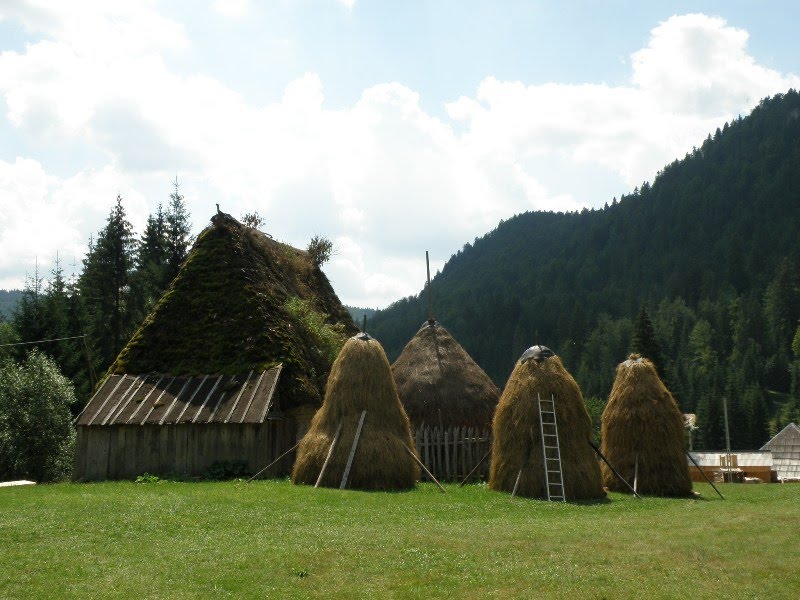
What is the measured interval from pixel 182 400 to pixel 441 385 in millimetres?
8243

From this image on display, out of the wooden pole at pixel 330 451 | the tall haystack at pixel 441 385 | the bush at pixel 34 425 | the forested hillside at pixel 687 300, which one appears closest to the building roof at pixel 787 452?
the forested hillside at pixel 687 300

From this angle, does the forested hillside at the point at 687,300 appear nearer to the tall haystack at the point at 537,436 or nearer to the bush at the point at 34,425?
the bush at the point at 34,425

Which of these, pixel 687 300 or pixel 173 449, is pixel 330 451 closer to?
pixel 173 449

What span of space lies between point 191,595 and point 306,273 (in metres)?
25.6

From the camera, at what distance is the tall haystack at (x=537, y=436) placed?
17.6 metres

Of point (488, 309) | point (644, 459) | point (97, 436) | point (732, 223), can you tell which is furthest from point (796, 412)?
point (97, 436)

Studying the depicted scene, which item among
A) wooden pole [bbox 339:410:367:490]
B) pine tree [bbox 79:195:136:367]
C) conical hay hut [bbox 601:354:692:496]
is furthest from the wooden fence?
pine tree [bbox 79:195:136:367]

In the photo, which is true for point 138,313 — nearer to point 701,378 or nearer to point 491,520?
point 491,520

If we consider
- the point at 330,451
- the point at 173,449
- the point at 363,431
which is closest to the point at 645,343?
the point at 173,449

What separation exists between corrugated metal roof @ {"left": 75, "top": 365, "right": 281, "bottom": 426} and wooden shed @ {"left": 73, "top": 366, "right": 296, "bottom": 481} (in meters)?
0.03

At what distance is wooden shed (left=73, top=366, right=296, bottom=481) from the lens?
850 inches

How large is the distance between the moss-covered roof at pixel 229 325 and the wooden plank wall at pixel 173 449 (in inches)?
73.5

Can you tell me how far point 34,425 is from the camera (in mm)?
31953

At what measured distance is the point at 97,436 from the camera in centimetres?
2233
